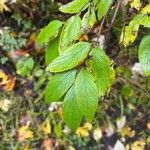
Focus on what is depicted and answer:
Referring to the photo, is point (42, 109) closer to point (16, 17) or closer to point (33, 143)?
point (33, 143)

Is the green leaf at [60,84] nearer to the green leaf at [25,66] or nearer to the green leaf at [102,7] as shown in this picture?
the green leaf at [102,7]

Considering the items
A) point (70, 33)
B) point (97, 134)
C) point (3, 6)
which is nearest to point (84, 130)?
point (97, 134)

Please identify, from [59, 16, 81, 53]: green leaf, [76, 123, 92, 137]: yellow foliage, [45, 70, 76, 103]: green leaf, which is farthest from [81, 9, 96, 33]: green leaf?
[76, 123, 92, 137]: yellow foliage

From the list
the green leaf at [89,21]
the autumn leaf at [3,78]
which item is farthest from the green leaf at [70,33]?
the autumn leaf at [3,78]

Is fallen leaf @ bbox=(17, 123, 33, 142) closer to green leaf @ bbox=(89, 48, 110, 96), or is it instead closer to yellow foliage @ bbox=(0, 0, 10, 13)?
yellow foliage @ bbox=(0, 0, 10, 13)

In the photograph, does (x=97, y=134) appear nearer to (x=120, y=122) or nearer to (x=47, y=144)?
(x=120, y=122)

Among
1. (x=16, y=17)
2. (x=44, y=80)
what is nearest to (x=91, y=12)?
(x=44, y=80)
